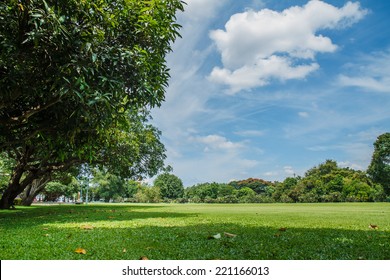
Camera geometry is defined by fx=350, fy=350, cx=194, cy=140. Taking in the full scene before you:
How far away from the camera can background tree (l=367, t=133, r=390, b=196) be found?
57562 mm

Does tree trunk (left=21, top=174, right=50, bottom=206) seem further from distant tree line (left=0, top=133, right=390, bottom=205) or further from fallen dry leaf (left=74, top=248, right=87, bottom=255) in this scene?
fallen dry leaf (left=74, top=248, right=87, bottom=255)

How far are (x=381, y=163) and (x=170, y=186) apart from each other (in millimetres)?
56165

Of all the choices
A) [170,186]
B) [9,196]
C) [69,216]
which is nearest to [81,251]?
[69,216]

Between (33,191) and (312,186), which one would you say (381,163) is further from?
(33,191)

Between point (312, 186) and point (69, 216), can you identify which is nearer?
point (69, 216)

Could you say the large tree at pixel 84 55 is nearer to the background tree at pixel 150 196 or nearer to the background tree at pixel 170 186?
the background tree at pixel 150 196

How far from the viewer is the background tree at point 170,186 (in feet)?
324

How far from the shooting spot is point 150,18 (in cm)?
1058

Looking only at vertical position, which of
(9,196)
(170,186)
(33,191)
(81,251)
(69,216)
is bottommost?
(81,251)

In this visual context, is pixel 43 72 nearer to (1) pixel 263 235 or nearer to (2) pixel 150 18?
(2) pixel 150 18

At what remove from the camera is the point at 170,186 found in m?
99.2

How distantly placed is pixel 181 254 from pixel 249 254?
1035mm

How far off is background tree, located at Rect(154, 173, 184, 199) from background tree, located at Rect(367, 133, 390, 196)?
52.5 m

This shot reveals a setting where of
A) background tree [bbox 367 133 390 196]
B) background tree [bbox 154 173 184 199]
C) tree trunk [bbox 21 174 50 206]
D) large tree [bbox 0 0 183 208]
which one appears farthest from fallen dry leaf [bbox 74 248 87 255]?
background tree [bbox 154 173 184 199]
